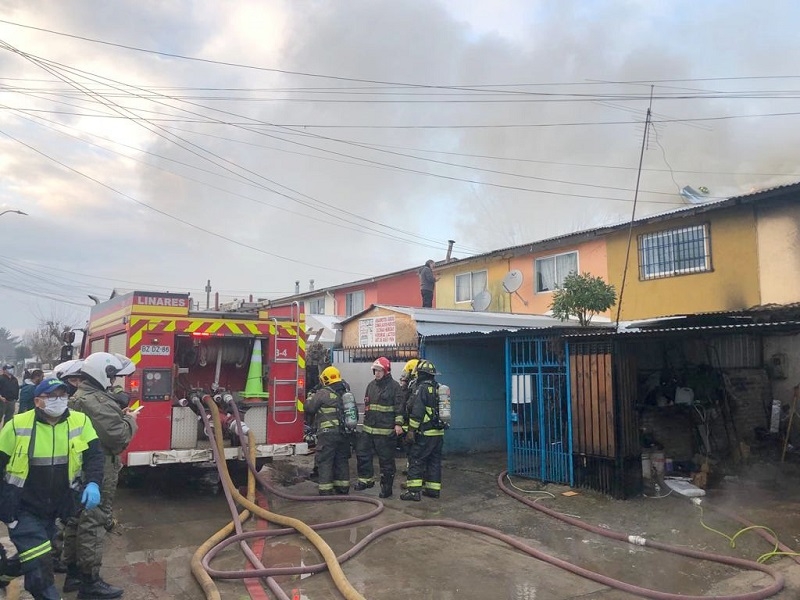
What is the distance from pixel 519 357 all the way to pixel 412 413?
99.3 inches

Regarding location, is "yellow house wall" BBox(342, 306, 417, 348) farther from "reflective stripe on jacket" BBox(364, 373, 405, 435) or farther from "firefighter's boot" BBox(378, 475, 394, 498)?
"firefighter's boot" BBox(378, 475, 394, 498)

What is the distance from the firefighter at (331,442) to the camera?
8.05 m

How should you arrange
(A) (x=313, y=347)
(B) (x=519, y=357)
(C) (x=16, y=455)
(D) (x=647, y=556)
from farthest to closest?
(A) (x=313, y=347)
(B) (x=519, y=357)
(D) (x=647, y=556)
(C) (x=16, y=455)

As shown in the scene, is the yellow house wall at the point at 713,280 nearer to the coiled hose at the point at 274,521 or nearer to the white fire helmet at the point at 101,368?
the coiled hose at the point at 274,521

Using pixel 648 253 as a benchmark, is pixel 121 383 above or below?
below

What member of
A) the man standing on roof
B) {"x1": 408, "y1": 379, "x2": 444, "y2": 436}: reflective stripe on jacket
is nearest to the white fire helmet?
{"x1": 408, "y1": 379, "x2": 444, "y2": 436}: reflective stripe on jacket

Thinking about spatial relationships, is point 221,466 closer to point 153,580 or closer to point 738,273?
point 153,580

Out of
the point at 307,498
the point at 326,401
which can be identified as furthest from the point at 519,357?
the point at 307,498

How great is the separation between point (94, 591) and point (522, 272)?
15698 mm

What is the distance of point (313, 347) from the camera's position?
11.8 metres

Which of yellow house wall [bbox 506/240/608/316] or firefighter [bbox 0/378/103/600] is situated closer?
firefighter [bbox 0/378/103/600]

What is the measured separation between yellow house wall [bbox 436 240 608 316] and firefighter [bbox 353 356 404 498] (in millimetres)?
9598

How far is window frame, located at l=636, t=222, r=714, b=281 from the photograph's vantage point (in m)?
13.7

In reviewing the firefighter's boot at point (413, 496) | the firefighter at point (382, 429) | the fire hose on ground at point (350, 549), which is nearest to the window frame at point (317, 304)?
the firefighter at point (382, 429)
